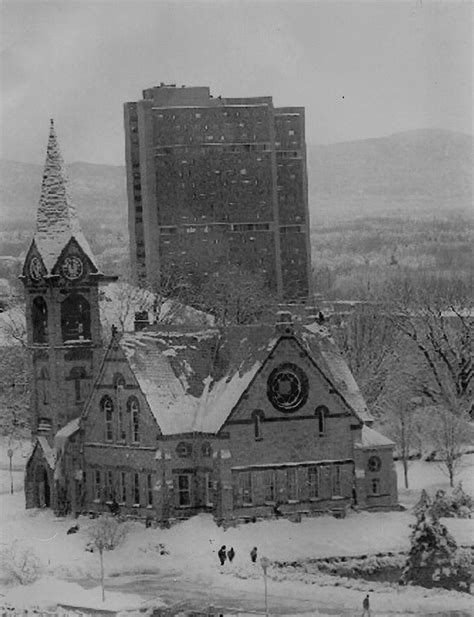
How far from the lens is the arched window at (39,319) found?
273 feet

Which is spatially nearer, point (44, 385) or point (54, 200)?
point (54, 200)

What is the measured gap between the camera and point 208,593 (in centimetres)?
6288

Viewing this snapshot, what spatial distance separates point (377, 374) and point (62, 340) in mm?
31515

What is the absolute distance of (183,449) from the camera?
75812 mm

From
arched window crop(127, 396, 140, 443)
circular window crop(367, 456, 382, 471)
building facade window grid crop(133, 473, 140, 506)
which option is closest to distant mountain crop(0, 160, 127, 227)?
arched window crop(127, 396, 140, 443)

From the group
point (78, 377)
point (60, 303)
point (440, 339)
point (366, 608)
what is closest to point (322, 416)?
point (78, 377)

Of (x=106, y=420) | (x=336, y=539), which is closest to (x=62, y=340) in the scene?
(x=106, y=420)

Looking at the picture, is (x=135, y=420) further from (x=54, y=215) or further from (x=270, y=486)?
(x=54, y=215)

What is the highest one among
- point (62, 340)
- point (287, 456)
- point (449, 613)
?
point (62, 340)

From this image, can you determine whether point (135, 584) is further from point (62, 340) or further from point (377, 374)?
point (377, 374)

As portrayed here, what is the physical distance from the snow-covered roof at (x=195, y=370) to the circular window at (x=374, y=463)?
24.0ft

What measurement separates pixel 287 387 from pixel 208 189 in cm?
10532

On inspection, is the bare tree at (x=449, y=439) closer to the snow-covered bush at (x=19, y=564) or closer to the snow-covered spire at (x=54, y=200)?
the snow-covered spire at (x=54, y=200)

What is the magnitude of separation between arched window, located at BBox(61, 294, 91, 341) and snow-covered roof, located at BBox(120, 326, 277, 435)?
16.3 ft
